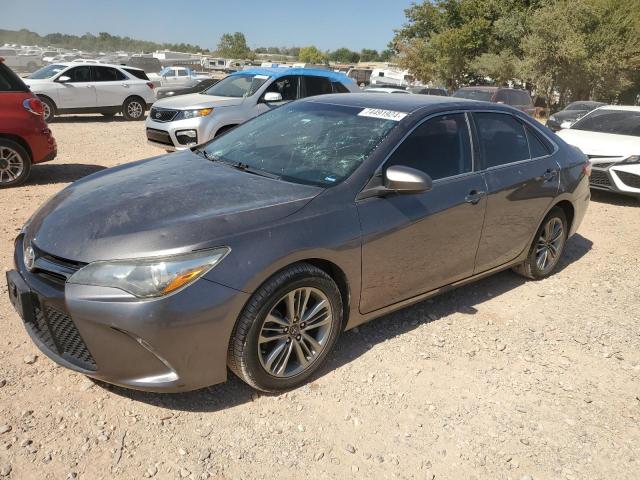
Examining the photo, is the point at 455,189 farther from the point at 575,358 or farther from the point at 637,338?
the point at 637,338

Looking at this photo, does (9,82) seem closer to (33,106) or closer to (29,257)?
(33,106)

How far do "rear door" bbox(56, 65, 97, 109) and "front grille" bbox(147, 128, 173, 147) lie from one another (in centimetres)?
660

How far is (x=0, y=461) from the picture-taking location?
2398 millimetres

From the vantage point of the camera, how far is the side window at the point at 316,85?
977cm

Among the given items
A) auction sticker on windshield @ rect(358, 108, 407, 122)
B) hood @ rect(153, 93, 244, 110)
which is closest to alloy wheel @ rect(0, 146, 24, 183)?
hood @ rect(153, 93, 244, 110)

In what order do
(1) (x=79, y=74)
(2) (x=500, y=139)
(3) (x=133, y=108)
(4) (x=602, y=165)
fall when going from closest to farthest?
(2) (x=500, y=139)
(4) (x=602, y=165)
(1) (x=79, y=74)
(3) (x=133, y=108)

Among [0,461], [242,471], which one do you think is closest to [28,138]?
[0,461]

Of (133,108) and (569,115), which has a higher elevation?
(569,115)

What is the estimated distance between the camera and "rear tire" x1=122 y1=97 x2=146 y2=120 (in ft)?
50.9

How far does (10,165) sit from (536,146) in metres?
6.42

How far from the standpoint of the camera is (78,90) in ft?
47.1

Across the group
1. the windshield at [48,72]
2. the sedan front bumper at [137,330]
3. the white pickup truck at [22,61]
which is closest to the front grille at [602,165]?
the sedan front bumper at [137,330]

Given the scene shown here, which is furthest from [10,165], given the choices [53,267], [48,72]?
[48,72]

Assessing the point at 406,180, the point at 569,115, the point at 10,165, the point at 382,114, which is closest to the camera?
the point at 406,180
